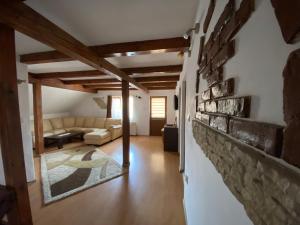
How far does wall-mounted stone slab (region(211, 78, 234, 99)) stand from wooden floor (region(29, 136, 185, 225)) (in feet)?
6.25

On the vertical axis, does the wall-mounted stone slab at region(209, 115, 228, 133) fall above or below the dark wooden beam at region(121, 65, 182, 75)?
below

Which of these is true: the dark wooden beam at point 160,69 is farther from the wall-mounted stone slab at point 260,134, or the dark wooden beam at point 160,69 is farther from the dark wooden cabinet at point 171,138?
the wall-mounted stone slab at point 260,134

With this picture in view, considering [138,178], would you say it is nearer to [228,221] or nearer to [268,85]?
[228,221]

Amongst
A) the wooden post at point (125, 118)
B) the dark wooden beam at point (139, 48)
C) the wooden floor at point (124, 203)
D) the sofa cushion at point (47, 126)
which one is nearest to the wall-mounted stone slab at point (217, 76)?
the dark wooden beam at point (139, 48)

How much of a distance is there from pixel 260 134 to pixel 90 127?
7.42m

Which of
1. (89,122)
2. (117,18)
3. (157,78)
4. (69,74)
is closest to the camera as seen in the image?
(117,18)

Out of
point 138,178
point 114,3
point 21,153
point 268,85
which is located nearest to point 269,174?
point 268,85

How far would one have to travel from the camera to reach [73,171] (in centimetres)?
339

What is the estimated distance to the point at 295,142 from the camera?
0.28 meters

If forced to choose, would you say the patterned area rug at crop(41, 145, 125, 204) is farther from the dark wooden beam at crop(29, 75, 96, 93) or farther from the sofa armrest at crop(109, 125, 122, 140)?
the dark wooden beam at crop(29, 75, 96, 93)

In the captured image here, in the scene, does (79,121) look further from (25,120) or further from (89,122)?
(25,120)

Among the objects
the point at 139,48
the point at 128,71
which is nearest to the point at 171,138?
the point at 128,71

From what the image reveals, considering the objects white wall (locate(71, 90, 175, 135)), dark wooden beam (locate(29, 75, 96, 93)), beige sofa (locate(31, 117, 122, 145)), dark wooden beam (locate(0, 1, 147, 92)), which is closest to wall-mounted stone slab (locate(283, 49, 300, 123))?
dark wooden beam (locate(0, 1, 147, 92))

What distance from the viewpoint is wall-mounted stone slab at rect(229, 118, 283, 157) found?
32 cm
